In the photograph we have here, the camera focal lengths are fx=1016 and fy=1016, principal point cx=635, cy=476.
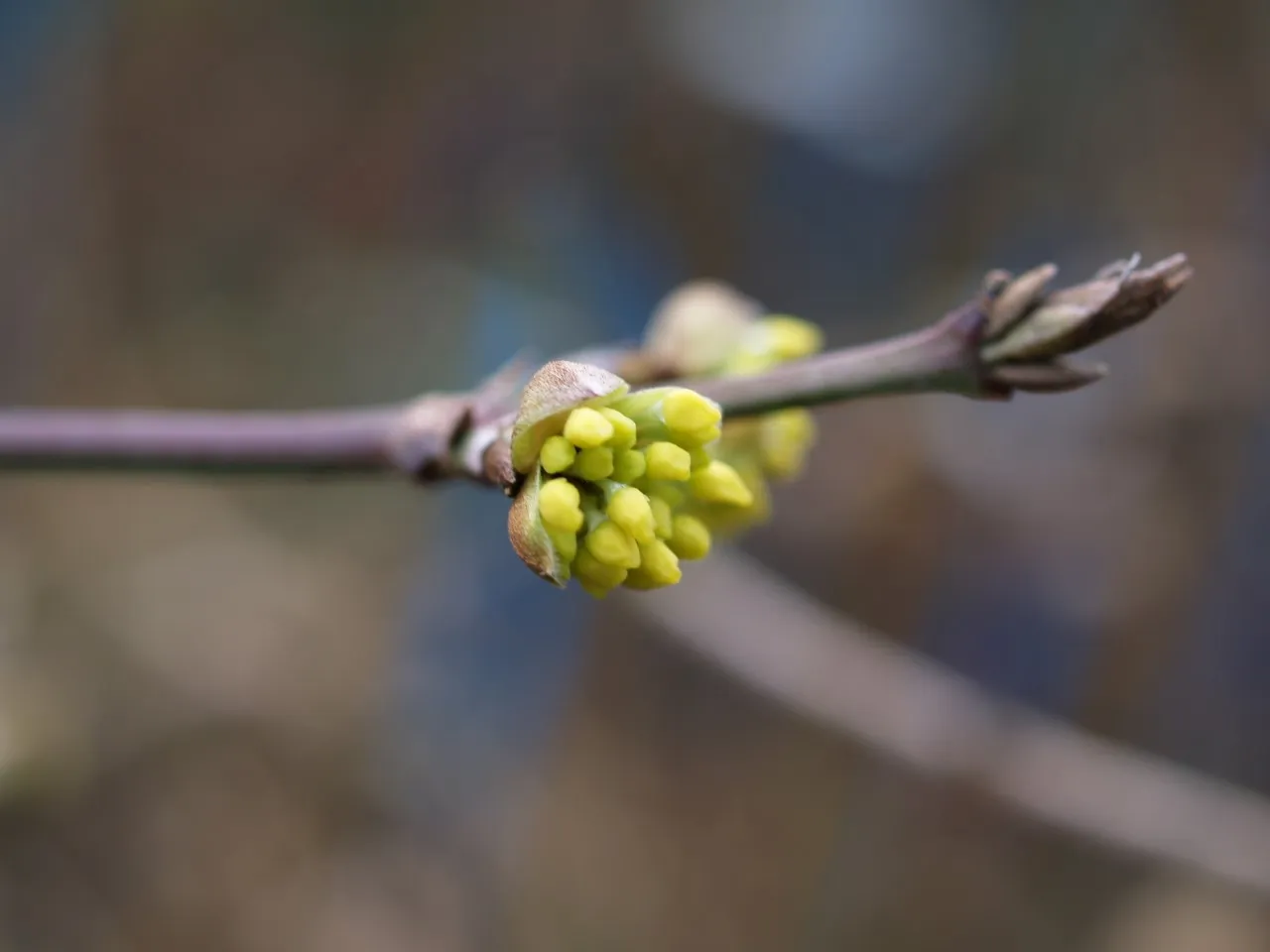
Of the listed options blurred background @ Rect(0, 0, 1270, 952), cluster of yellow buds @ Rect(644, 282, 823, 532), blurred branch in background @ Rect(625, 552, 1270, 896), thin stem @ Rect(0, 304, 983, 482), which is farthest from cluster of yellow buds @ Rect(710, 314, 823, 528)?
blurred background @ Rect(0, 0, 1270, 952)

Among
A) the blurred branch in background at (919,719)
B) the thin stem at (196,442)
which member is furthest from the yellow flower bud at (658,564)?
the blurred branch in background at (919,719)

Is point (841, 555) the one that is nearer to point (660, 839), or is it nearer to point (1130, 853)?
point (660, 839)

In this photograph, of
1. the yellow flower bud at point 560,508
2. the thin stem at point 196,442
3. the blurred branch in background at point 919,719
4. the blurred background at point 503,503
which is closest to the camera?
the yellow flower bud at point 560,508

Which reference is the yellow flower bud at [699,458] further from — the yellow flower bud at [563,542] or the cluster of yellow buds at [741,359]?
the cluster of yellow buds at [741,359]

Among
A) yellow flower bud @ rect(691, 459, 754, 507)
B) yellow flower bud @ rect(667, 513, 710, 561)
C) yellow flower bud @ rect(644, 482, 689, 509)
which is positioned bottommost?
yellow flower bud @ rect(667, 513, 710, 561)

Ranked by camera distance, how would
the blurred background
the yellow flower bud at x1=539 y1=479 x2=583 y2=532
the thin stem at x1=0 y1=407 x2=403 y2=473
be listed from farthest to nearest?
the blurred background
the thin stem at x1=0 y1=407 x2=403 y2=473
the yellow flower bud at x1=539 y1=479 x2=583 y2=532

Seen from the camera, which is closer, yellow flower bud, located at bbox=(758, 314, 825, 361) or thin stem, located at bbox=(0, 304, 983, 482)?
thin stem, located at bbox=(0, 304, 983, 482)

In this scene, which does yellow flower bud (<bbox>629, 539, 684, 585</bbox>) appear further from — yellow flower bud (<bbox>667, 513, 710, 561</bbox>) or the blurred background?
the blurred background
